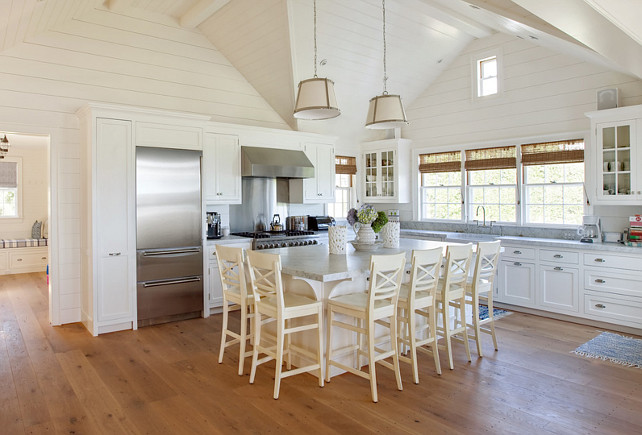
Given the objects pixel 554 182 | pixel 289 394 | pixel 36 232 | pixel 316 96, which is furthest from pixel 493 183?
pixel 36 232

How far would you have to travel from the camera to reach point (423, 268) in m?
3.49

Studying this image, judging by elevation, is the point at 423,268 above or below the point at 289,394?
above

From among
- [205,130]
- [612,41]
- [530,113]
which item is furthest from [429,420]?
[530,113]

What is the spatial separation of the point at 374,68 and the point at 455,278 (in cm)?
372

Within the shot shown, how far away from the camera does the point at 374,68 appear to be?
641 cm

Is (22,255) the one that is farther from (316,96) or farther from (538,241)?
(538,241)

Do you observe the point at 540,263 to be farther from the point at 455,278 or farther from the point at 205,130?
the point at 205,130

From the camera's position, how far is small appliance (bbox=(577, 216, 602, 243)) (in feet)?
17.3

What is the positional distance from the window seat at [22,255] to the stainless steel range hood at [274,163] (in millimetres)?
5328

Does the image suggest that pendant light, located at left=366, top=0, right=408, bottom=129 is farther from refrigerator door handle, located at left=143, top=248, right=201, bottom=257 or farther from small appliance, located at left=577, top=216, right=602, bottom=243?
small appliance, located at left=577, top=216, right=602, bottom=243

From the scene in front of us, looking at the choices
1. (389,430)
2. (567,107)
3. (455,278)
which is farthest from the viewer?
(567,107)

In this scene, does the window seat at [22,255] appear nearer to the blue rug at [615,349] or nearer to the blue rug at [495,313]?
the blue rug at [495,313]

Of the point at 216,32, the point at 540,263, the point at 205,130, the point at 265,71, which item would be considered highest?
the point at 216,32

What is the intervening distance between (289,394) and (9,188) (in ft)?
29.3
